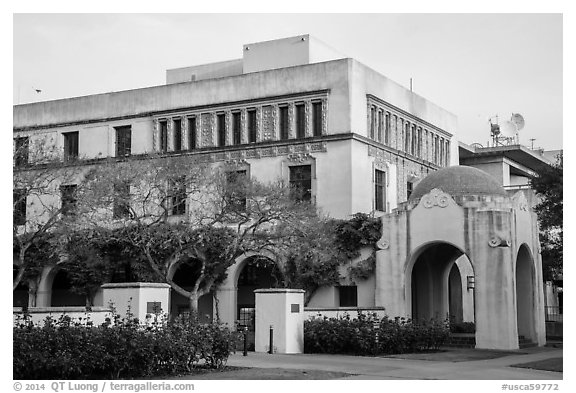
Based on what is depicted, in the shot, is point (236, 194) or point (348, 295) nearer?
point (236, 194)

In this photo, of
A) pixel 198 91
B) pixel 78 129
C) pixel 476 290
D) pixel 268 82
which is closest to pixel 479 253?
pixel 476 290

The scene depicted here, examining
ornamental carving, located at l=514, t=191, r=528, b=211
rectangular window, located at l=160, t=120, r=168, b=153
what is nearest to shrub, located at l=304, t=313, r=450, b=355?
ornamental carving, located at l=514, t=191, r=528, b=211

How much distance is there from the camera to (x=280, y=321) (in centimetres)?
2927

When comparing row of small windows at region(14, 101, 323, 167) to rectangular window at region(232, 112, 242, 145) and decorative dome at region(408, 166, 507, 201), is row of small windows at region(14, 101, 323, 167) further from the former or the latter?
decorative dome at region(408, 166, 507, 201)

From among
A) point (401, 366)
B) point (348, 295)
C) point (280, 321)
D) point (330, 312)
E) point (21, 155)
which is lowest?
point (401, 366)

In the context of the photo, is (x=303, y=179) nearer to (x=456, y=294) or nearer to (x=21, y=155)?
(x=456, y=294)

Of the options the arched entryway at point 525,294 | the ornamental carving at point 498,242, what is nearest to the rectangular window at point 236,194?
the ornamental carving at point 498,242

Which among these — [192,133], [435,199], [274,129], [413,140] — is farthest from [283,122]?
[435,199]

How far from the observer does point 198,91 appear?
46.2 metres

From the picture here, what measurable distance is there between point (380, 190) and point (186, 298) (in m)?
11.3

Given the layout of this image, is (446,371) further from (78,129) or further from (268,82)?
(78,129)

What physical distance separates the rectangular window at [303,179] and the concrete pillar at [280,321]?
1340cm

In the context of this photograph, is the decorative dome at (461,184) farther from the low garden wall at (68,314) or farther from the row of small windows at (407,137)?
the low garden wall at (68,314)
